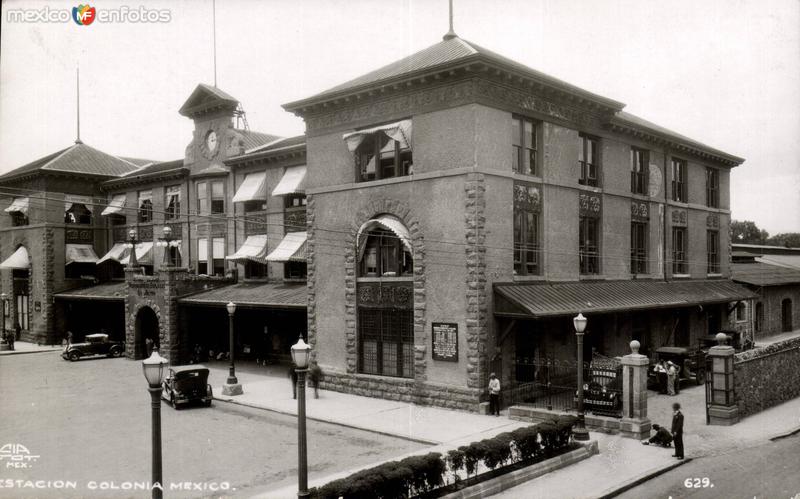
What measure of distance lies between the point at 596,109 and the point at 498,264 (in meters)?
9.19

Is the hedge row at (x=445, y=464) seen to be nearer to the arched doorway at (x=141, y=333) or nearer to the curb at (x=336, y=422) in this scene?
the curb at (x=336, y=422)

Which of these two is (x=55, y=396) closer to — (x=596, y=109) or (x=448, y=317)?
(x=448, y=317)

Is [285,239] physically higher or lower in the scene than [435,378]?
higher

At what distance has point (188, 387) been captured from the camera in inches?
909

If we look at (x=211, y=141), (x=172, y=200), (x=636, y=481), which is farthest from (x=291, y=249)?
(x=636, y=481)

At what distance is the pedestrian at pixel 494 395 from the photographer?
66.9ft

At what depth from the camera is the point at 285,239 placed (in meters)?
33.4

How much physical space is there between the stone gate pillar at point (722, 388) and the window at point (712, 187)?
19384 millimetres

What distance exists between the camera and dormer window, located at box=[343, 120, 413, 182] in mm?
23000

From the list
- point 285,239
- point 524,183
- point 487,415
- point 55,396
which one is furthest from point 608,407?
point 55,396

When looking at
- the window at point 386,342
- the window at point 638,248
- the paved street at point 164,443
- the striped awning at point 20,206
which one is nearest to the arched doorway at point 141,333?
the paved street at point 164,443

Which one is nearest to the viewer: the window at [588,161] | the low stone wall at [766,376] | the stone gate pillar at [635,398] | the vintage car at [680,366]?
the stone gate pillar at [635,398]

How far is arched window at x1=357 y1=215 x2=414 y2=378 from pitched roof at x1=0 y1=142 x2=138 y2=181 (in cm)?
3031

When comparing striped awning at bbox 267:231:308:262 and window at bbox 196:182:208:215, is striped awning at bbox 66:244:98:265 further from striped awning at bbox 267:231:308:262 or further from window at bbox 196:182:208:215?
striped awning at bbox 267:231:308:262
